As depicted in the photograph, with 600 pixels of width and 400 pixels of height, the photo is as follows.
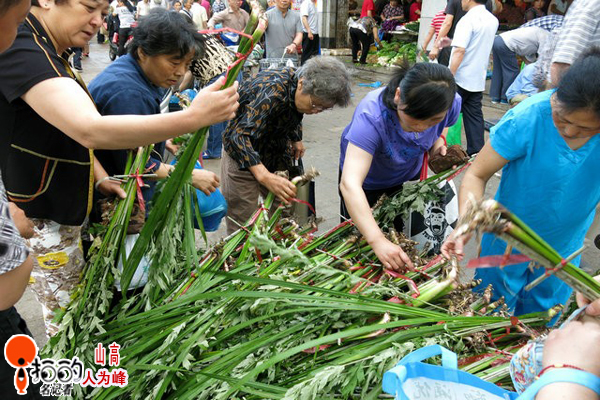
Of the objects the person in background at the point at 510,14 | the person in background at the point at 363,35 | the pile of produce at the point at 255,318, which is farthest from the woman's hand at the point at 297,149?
the person in background at the point at 510,14

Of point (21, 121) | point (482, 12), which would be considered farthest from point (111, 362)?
point (482, 12)

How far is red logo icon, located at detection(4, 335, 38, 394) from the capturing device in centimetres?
131

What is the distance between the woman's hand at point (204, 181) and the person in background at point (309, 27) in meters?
7.42

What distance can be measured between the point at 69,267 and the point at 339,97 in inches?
61.3

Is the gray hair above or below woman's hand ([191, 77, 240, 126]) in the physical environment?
below

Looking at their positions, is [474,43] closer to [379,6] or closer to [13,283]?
[13,283]

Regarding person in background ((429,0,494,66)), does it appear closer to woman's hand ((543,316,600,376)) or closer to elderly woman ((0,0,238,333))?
elderly woman ((0,0,238,333))

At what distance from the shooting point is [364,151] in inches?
87.8

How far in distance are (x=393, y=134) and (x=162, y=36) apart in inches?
44.7

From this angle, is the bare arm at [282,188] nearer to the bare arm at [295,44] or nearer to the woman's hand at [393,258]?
the woman's hand at [393,258]

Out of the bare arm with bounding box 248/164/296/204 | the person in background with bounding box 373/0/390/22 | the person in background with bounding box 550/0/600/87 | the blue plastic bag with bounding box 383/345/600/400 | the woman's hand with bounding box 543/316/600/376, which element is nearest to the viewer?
the woman's hand with bounding box 543/316/600/376

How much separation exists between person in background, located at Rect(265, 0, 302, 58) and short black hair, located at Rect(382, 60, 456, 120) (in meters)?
4.84

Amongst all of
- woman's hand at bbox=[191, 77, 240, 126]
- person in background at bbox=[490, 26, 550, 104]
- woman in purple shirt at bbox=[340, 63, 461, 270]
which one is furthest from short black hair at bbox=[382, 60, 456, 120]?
person in background at bbox=[490, 26, 550, 104]

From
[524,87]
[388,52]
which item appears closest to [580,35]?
[524,87]
